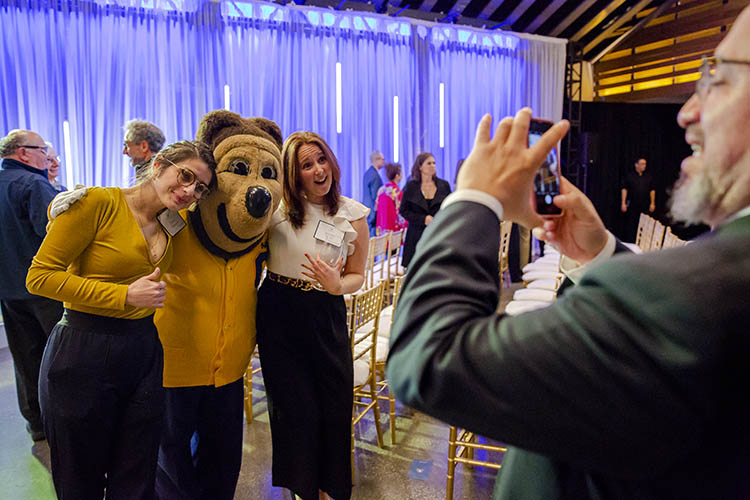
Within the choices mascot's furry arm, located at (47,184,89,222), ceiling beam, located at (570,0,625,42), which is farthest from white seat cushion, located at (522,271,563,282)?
ceiling beam, located at (570,0,625,42)

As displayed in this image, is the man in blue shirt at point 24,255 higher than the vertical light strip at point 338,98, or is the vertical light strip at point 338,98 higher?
the vertical light strip at point 338,98

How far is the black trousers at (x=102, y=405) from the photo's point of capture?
1.71m

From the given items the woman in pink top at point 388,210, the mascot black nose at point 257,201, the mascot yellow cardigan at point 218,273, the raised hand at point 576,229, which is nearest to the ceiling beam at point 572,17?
the woman in pink top at point 388,210

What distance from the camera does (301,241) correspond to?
211cm

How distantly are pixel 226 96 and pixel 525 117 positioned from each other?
6.80m

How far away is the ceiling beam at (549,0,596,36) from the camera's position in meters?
8.75

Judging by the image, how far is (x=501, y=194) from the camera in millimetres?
629

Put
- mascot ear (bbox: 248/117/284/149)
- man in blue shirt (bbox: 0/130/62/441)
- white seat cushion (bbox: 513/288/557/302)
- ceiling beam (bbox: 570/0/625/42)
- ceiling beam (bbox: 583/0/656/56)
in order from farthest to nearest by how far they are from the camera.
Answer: ceiling beam (bbox: 583/0/656/56), ceiling beam (bbox: 570/0/625/42), white seat cushion (bbox: 513/288/557/302), man in blue shirt (bbox: 0/130/62/441), mascot ear (bbox: 248/117/284/149)

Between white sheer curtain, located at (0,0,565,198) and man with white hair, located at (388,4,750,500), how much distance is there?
183 inches

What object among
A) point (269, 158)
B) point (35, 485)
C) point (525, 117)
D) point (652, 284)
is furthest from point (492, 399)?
point (35, 485)

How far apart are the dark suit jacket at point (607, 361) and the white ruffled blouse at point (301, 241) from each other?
1531mm

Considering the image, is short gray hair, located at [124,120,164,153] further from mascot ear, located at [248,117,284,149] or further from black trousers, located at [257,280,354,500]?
black trousers, located at [257,280,354,500]

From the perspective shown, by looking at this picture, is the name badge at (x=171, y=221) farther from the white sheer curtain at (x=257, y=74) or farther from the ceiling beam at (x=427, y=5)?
the ceiling beam at (x=427, y=5)

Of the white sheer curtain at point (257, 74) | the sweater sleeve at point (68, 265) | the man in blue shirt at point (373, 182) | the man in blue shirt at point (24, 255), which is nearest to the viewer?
the sweater sleeve at point (68, 265)
